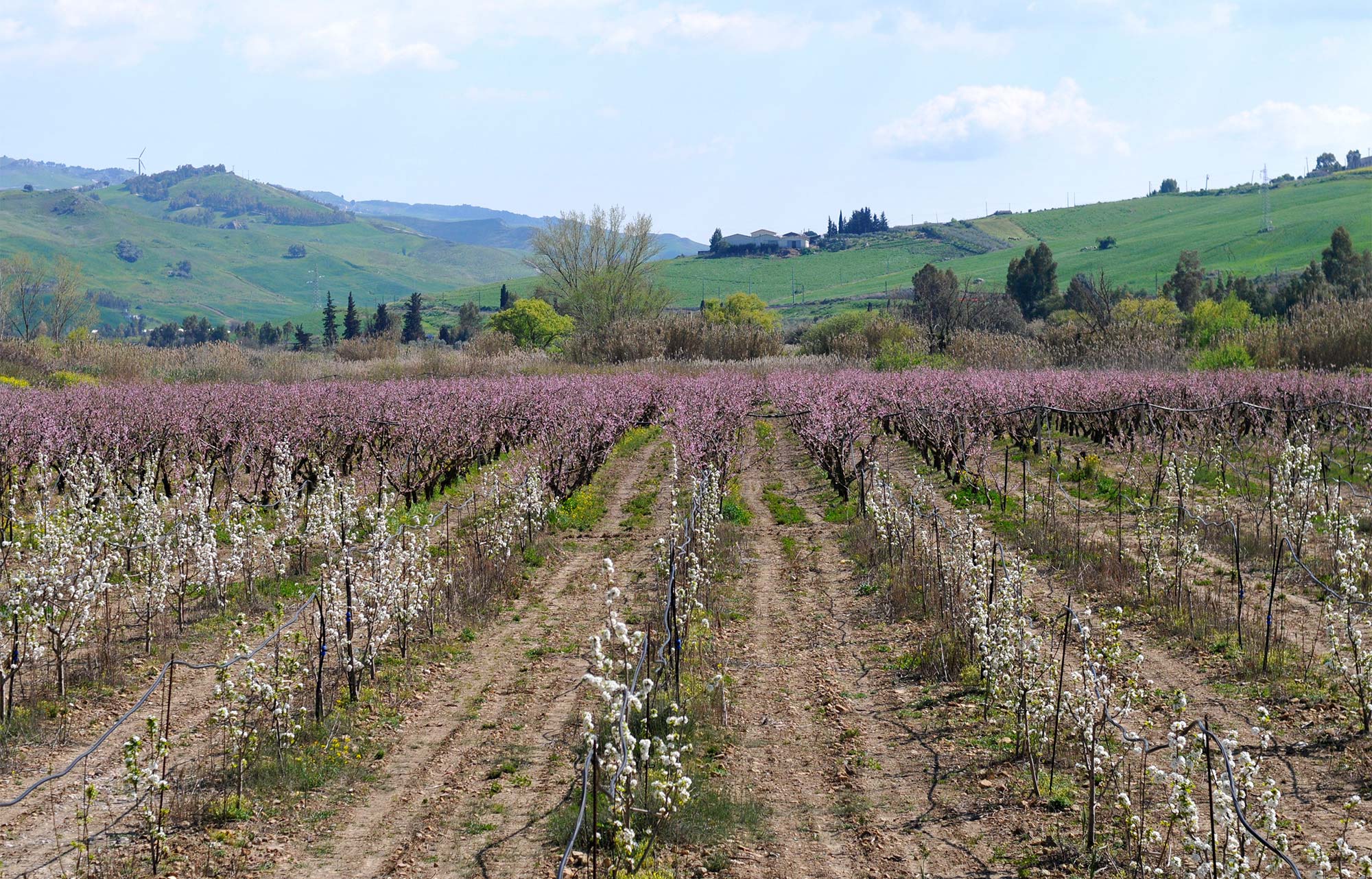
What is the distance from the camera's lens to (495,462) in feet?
70.0

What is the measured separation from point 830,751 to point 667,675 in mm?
1604

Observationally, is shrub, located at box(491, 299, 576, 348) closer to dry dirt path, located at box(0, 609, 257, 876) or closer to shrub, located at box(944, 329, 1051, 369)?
shrub, located at box(944, 329, 1051, 369)

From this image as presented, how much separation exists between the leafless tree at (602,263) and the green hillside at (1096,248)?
29.0m

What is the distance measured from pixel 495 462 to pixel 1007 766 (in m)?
15.9

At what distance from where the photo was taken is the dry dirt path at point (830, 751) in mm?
5680

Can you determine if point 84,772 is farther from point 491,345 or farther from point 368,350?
point 368,350

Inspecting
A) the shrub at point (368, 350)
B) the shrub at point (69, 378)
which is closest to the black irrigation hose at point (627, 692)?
the shrub at point (69, 378)

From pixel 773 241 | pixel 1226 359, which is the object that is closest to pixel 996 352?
pixel 1226 359

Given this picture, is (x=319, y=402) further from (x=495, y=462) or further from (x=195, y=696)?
(x=195, y=696)

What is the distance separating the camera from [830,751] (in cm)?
719

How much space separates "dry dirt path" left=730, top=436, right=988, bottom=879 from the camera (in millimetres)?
5680

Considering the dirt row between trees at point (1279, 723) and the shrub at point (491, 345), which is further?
the shrub at point (491, 345)

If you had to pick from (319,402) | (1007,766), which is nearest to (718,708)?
(1007,766)

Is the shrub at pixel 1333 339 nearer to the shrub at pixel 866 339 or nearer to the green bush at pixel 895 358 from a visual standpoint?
the green bush at pixel 895 358
